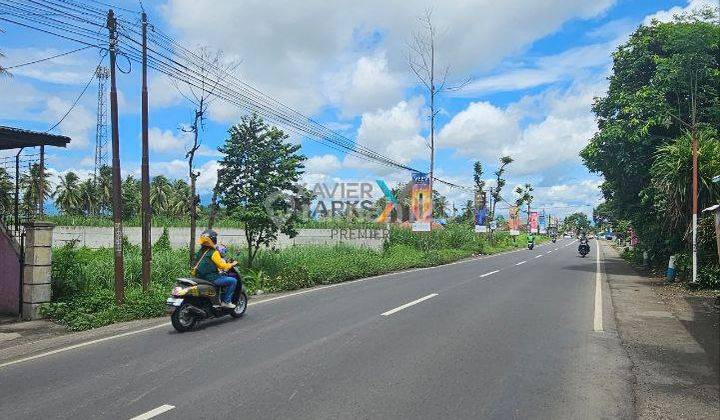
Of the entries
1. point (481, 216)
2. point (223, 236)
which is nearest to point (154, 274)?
point (223, 236)

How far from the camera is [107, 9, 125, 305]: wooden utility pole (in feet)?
36.1

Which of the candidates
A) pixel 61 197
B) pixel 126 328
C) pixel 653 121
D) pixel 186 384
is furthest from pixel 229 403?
pixel 61 197

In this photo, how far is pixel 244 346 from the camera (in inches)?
300

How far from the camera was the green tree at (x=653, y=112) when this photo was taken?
693 inches

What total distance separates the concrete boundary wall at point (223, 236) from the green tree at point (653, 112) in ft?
48.2

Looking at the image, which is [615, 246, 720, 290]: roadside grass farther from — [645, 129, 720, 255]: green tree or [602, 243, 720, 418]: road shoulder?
[602, 243, 720, 418]: road shoulder

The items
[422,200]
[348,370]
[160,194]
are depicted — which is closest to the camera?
[348,370]

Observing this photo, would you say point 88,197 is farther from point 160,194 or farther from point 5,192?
point 5,192

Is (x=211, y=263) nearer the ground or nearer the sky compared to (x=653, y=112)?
nearer the ground

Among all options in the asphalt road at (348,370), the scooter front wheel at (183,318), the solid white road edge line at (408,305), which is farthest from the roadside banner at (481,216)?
the scooter front wheel at (183,318)

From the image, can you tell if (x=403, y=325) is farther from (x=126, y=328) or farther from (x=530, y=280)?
(x=530, y=280)

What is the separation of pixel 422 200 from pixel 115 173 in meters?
27.7

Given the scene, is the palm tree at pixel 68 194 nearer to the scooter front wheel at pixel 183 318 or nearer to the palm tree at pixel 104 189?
the palm tree at pixel 104 189

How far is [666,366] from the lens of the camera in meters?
6.64
